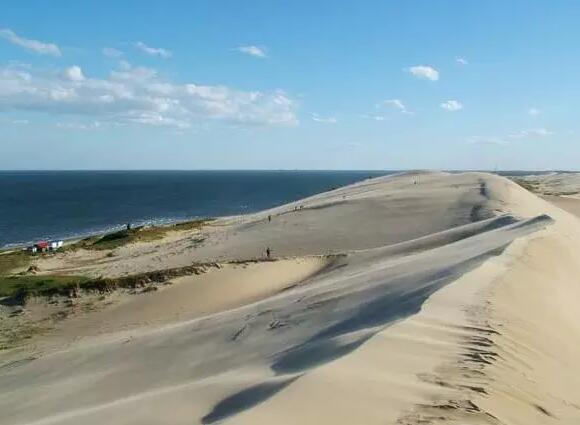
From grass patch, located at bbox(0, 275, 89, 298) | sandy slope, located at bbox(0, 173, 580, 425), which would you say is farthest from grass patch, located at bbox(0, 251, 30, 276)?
sandy slope, located at bbox(0, 173, 580, 425)

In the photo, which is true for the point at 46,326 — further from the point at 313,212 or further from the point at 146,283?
the point at 313,212

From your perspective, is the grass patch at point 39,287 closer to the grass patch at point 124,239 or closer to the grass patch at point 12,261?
the grass patch at point 12,261

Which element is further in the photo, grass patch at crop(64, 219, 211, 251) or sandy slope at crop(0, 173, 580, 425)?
grass patch at crop(64, 219, 211, 251)

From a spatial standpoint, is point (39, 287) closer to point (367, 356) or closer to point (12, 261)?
point (12, 261)

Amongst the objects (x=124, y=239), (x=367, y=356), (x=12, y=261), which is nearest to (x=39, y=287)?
(x=12, y=261)

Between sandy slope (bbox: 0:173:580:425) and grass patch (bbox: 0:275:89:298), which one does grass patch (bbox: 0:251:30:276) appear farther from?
sandy slope (bbox: 0:173:580:425)

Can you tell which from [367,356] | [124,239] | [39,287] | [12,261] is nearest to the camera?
[367,356]

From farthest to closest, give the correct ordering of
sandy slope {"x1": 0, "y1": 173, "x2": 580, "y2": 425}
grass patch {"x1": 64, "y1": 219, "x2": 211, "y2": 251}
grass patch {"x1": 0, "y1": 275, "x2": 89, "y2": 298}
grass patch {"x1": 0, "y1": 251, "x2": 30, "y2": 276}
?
grass patch {"x1": 64, "y1": 219, "x2": 211, "y2": 251}
grass patch {"x1": 0, "y1": 251, "x2": 30, "y2": 276}
grass patch {"x1": 0, "y1": 275, "x2": 89, "y2": 298}
sandy slope {"x1": 0, "y1": 173, "x2": 580, "y2": 425}

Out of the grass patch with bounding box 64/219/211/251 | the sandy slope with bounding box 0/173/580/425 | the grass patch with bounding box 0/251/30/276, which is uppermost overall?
the sandy slope with bounding box 0/173/580/425

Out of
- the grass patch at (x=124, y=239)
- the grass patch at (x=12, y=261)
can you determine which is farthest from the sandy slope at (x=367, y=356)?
the grass patch at (x=124, y=239)
